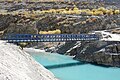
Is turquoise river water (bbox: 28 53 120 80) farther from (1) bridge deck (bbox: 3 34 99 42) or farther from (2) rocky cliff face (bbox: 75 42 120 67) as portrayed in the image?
(1) bridge deck (bbox: 3 34 99 42)

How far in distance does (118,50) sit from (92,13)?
4423 centimetres

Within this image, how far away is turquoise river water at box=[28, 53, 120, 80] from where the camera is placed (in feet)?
179

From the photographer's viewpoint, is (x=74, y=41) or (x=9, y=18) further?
(x=9, y=18)

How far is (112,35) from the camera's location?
79.4 m

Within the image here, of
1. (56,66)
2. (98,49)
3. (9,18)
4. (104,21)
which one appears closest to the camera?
(56,66)

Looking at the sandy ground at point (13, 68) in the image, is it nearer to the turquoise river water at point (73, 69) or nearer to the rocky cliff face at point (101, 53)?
the turquoise river water at point (73, 69)

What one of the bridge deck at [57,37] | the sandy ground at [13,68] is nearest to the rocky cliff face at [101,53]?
the bridge deck at [57,37]

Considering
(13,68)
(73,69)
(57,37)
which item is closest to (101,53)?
(73,69)

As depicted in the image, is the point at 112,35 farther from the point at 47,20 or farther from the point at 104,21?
the point at 47,20

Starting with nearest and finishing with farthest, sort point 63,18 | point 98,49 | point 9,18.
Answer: point 98,49, point 63,18, point 9,18

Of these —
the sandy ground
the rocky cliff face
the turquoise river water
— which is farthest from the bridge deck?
the sandy ground

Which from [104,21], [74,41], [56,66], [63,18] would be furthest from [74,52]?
[63,18]

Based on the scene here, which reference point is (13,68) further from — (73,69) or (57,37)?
(57,37)

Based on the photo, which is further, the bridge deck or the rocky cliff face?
the bridge deck
